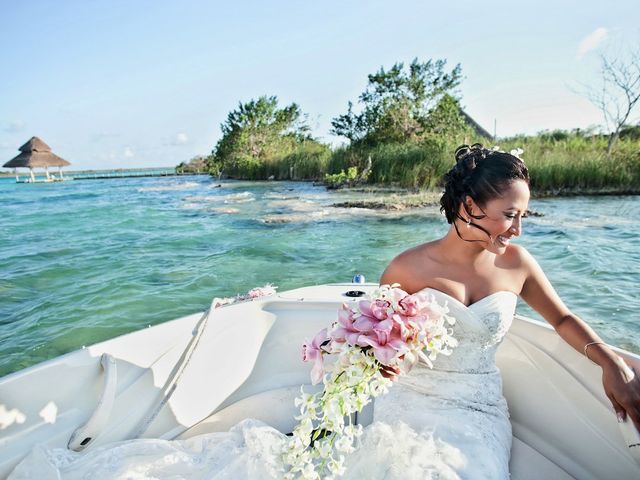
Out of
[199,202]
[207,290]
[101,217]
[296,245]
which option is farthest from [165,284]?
[199,202]

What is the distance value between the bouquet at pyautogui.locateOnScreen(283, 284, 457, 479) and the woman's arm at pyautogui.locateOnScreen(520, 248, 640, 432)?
624mm

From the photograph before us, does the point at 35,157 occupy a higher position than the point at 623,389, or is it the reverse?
the point at 35,157

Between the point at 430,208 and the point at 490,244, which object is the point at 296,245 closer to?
the point at 430,208

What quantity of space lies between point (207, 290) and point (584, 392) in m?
4.95

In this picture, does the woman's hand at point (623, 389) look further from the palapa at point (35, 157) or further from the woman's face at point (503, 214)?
the palapa at point (35, 157)

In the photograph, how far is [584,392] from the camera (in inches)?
63.7

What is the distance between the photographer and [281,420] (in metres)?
2.15

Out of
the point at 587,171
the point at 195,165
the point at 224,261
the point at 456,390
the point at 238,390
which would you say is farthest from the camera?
the point at 195,165

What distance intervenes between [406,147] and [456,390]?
1800cm

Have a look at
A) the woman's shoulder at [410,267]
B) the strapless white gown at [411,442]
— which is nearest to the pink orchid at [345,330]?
the strapless white gown at [411,442]

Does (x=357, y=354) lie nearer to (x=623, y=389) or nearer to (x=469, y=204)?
(x=469, y=204)

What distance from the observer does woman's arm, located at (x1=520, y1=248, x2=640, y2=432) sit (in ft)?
4.42

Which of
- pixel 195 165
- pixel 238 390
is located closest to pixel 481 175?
pixel 238 390

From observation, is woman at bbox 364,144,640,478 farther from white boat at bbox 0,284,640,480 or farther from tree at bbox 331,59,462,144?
tree at bbox 331,59,462,144
